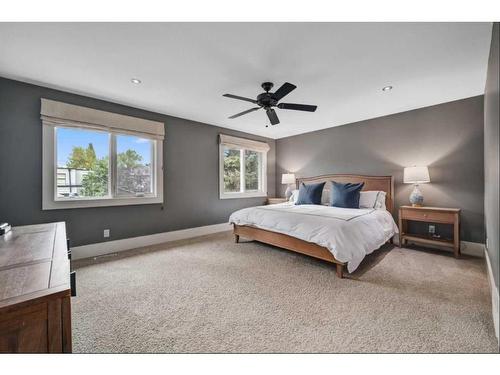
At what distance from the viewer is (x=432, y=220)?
3186mm

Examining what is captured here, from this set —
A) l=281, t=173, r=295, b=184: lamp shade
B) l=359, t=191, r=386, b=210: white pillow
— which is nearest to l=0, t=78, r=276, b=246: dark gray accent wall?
l=281, t=173, r=295, b=184: lamp shade

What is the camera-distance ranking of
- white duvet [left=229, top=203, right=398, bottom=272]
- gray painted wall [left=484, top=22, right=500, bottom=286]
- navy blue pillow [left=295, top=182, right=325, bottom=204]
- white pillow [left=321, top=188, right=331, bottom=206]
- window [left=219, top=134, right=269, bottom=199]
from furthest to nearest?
1. window [left=219, top=134, right=269, bottom=199]
2. white pillow [left=321, top=188, right=331, bottom=206]
3. navy blue pillow [left=295, top=182, right=325, bottom=204]
4. white duvet [left=229, top=203, right=398, bottom=272]
5. gray painted wall [left=484, top=22, right=500, bottom=286]

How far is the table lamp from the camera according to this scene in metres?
3.32

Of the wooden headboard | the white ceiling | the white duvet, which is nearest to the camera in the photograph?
the white ceiling

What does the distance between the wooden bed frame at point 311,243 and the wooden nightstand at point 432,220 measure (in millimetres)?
428

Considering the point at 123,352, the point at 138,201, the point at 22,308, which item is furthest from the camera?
the point at 138,201

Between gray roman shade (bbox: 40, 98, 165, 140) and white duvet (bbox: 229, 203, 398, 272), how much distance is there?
223 cm

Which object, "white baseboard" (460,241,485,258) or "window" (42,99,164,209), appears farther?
"white baseboard" (460,241,485,258)

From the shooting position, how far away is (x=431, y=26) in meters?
1.74

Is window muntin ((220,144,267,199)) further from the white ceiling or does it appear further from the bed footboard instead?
the white ceiling

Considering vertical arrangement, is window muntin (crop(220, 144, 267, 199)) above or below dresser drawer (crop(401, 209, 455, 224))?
above

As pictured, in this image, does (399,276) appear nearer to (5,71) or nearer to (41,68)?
(41,68)
